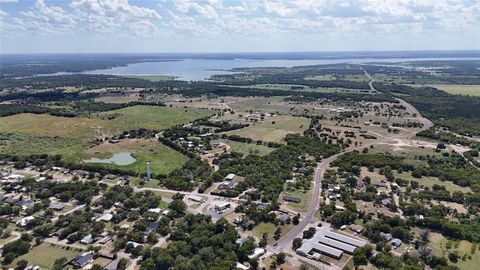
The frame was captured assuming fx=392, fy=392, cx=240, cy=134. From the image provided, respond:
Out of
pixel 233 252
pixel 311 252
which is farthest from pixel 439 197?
pixel 233 252

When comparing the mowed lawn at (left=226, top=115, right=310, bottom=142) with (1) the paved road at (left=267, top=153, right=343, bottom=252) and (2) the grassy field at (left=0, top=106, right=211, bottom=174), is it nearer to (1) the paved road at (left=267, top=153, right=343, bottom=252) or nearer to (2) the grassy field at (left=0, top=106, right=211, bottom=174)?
(2) the grassy field at (left=0, top=106, right=211, bottom=174)

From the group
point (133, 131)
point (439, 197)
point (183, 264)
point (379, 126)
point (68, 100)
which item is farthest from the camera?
point (68, 100)

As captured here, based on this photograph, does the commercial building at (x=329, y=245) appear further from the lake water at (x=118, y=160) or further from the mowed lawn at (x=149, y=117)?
the mowed lawn at (x=149, y=117)

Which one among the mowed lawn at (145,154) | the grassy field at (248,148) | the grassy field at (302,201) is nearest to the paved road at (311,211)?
the grassy field at (302,201)

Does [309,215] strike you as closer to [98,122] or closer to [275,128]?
[275,128]

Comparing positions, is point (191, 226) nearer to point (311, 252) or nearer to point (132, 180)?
point (311, 252)
